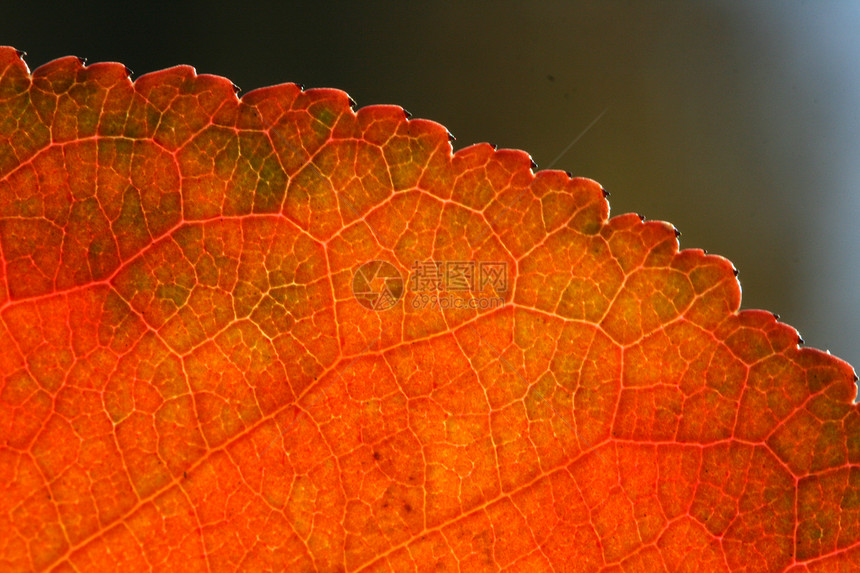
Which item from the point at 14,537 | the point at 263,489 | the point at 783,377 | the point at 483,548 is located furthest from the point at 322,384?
the point at 783,377

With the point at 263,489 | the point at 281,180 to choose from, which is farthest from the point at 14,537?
the point at 281,180

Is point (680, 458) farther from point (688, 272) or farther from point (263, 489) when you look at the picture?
point (263, 489)

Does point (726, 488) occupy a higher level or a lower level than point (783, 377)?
lower

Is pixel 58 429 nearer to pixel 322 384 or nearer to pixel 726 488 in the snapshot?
pixel 322 384

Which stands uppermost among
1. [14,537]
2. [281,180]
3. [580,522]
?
[281,180]

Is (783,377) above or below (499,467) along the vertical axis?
above

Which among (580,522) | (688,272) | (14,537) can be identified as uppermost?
(688,272)
